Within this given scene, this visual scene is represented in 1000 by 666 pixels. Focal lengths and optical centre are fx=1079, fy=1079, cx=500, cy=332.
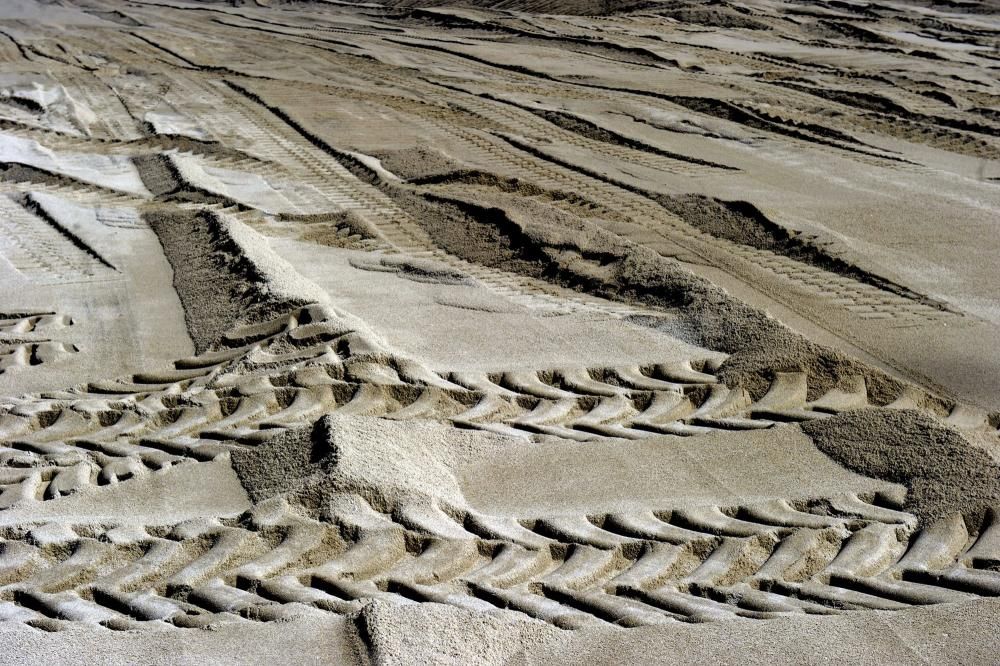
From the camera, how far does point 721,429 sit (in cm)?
472

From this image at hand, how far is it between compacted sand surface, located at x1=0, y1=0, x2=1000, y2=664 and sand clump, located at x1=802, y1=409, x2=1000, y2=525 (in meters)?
0.01

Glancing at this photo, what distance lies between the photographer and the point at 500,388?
5.07m

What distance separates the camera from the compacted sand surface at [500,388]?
3375 mm

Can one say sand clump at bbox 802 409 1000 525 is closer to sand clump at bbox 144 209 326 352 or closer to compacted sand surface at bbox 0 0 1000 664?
Answer: compacted sand surface at bbox 0 0 1000 664

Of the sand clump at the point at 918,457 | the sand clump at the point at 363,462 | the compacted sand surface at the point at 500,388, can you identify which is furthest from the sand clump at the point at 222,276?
the sand clump at the point at 918,457

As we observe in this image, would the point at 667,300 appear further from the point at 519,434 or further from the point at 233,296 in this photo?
the point at 233,296

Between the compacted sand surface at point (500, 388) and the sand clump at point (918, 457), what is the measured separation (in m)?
0.01

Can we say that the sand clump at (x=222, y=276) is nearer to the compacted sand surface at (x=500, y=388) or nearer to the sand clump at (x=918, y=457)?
the compacted sand surface at (x=500, y=388)

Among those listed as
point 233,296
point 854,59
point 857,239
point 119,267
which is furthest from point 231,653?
point 854,59

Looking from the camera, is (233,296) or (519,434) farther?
(233,296)

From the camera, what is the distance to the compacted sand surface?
3.38 meters

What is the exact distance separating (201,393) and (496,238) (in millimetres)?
3145

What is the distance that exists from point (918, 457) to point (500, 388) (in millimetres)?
1850

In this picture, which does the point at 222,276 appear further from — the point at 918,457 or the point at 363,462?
the point at 918,457
